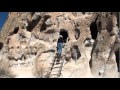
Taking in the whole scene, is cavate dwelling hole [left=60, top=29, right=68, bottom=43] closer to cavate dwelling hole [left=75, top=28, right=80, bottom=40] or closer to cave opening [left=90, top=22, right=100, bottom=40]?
cavate dwelling hole [left=75, top=28, right=80, bottom=40]

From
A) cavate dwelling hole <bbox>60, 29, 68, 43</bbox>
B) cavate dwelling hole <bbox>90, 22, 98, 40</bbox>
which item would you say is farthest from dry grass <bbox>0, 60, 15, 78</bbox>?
cavate dwelling hole <bbox>90, 22, 98, 40</bbox>

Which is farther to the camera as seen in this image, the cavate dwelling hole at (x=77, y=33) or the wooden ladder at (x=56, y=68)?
the cavate dwelling hole at (x=77, y=33)

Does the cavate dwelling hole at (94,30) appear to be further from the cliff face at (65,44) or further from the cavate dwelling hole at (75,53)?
the cavate dwelling hole at (75,53)

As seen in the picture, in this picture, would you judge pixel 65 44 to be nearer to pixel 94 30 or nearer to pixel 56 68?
pixel 56 68

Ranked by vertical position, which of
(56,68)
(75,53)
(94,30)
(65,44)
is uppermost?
(94,30)

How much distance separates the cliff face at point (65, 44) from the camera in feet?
38.0

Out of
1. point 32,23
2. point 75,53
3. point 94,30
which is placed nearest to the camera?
point 75,53

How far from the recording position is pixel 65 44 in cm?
1399

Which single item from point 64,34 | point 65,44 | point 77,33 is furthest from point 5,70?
point 77,33

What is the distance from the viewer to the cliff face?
456 inches

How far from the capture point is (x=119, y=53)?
11.0 meters

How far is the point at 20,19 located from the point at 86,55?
498 cm

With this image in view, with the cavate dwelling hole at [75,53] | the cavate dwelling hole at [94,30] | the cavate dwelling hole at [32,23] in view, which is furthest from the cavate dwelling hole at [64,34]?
the cavate dwelling hole at [32,23]
